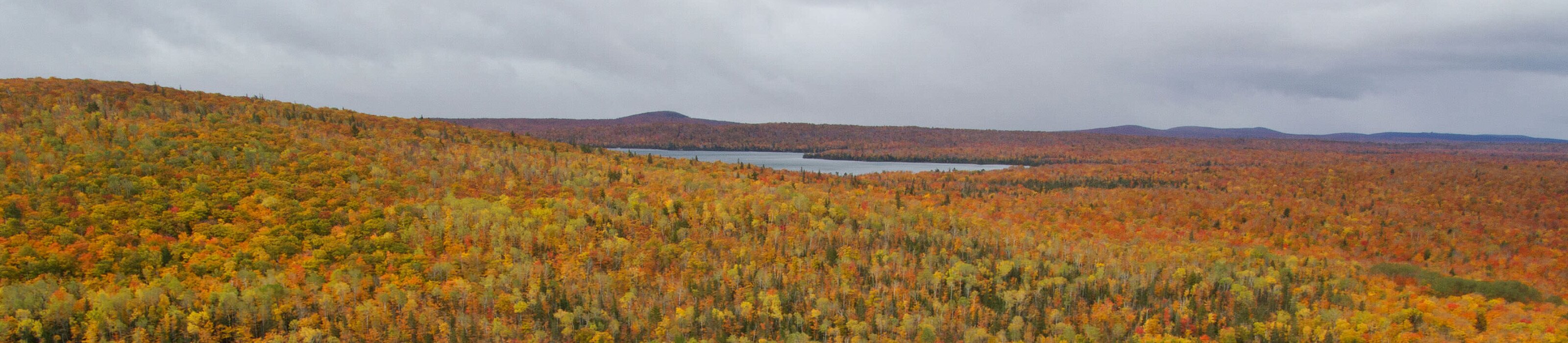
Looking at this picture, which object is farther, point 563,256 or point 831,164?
point 831,164

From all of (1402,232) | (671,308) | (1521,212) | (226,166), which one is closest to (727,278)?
(671,308)

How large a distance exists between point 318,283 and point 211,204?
18.8ft

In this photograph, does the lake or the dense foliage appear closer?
the dense foliage

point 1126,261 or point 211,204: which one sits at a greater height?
point 211,204

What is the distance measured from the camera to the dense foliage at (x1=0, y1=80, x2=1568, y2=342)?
15500 mm

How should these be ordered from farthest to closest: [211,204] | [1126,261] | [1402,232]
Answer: [1402,232] → [1126,261] → [211,204]

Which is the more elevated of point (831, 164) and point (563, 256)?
point (563, 256)

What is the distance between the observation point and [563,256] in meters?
19.5

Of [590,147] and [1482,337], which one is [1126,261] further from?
[590,147]

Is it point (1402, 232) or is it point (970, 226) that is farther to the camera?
point (1402, 232)

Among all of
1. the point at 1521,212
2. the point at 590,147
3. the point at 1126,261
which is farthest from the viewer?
the point at 590,147

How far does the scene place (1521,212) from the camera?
3850 cm

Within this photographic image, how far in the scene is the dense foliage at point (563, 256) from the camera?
15.5 meters

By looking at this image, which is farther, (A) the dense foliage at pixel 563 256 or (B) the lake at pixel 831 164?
(B) the lake at pixel 831 164
